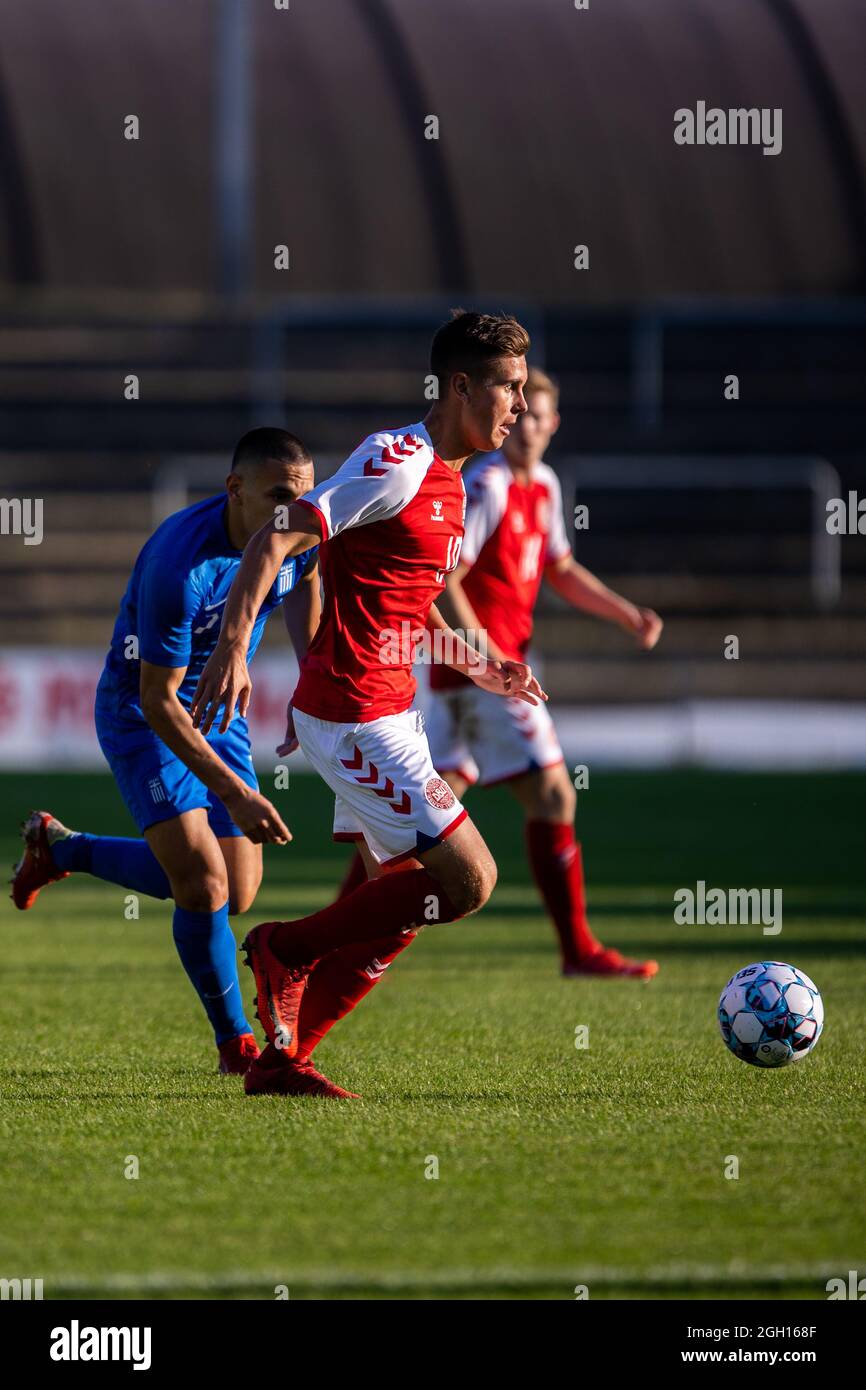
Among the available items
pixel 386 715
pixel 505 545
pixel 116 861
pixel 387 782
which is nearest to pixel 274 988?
pixel 387 782

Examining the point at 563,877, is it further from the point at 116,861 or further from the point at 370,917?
the point at 370,917

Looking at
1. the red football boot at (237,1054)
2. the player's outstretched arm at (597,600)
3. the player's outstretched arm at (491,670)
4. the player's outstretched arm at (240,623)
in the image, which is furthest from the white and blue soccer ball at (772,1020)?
the player's outstretched arm at (597,600)

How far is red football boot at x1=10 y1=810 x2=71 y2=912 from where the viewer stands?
6.79m

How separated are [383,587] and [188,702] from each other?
0.83m

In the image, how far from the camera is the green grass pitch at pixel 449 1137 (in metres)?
3.99

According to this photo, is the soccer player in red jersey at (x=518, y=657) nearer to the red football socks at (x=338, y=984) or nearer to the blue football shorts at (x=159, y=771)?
the blue football shorts at (x=159, y=771)

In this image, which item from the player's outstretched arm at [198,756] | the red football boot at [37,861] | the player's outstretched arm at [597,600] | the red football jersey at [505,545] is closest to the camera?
the player's outstretched arm at [198,756]

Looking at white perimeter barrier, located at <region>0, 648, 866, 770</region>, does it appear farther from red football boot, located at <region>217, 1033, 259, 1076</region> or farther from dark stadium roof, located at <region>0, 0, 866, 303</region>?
red football boot, located at <region>217, 1033, 259, 1076</region>

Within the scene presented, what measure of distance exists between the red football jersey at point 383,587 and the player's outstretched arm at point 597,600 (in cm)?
255

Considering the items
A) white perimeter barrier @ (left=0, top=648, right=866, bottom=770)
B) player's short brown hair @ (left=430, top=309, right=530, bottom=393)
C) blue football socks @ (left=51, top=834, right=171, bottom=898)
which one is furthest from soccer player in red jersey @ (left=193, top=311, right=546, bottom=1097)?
white perimeter barrier @ (left=0, top=648, right=866, bottom=770)

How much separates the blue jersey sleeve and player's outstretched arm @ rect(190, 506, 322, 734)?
2.20 ft

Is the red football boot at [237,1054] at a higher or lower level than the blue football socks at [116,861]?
lower

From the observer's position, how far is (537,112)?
2759 centimetres

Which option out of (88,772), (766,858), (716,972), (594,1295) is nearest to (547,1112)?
(594,1295)
